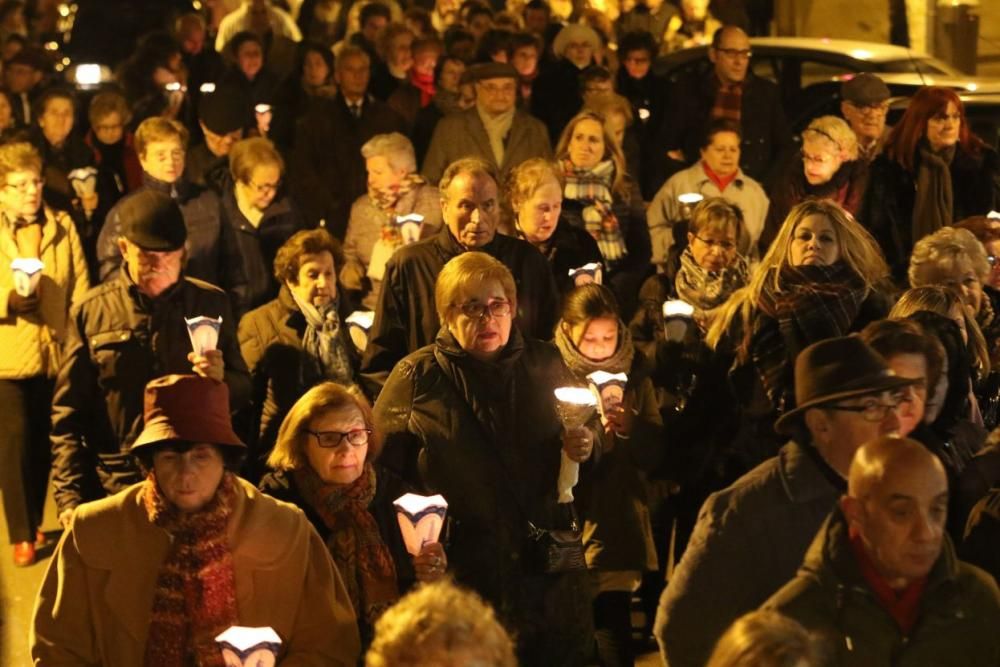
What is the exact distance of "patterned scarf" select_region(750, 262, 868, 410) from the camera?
289 inches

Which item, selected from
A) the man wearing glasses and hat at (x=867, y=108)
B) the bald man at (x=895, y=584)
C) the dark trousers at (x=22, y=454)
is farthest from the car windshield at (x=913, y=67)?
the bald man at (x=895, y=584)

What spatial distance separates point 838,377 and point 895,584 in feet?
2.30

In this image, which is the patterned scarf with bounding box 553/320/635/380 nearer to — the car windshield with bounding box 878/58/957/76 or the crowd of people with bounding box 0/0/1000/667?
the crowd of people with bounding box 0/0/1000/667

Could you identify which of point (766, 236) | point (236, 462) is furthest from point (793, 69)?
point (236, 462)

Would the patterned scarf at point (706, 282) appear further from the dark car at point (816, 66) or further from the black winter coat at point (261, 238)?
the dark car at point (816, 66)

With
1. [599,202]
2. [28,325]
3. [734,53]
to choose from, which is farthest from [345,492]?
[734,53]

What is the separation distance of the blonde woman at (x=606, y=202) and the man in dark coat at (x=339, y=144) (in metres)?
2.11

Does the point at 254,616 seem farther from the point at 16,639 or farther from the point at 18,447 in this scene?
the point at 18,447

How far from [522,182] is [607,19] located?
909cm

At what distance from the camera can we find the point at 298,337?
871 centimetres

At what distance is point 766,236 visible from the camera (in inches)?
431

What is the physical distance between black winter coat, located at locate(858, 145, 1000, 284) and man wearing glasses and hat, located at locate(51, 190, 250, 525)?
14.8 ft

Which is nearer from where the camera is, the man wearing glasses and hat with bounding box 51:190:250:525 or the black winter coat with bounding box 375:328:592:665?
the black winter coat with bounding box 375:328:592:665

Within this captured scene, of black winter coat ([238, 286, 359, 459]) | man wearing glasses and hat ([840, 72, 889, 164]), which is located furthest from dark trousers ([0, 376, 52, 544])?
man wearing glasses and hat ([840, 72, 889, 164])
